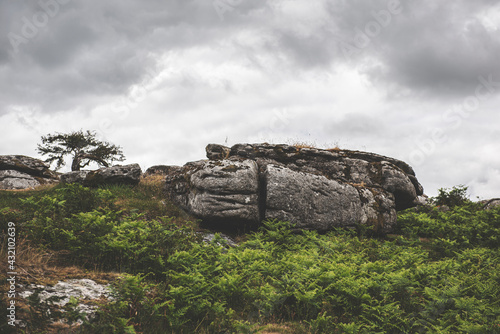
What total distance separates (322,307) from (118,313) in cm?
370

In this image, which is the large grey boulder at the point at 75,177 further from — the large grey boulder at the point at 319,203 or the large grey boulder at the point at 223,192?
the large grey boulder at the point at 319,203

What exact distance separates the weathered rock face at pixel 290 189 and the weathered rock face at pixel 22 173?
1999 centimetres

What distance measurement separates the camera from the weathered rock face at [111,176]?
15078mm

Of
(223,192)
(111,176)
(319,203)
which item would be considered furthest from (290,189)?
(111,176)

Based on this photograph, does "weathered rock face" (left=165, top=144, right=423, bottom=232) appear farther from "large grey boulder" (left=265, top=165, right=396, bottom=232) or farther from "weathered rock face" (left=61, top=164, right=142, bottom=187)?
"weathered rock face" (left=61, top=164, right=142, bottom=187)

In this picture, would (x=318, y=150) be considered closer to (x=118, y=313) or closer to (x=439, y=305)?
(x=439, y=305)

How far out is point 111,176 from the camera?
15.1 meters

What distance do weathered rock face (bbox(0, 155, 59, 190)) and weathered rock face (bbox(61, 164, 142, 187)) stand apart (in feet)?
51.8

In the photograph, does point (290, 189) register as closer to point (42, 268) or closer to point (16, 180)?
point (42, 268)

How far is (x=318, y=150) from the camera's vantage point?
16.0m

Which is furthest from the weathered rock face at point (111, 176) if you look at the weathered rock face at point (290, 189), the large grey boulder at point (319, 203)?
the large grey boulder at point (319, 203)

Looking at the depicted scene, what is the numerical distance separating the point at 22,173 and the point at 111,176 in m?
19.5

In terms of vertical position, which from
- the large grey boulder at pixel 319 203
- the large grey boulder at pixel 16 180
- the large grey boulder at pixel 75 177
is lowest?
the large grey boulder at pixel 319 203

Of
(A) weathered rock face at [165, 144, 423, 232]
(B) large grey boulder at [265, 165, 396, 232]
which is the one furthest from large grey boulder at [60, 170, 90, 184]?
(B) large grey boulder at [265, 165, 396, 232]
